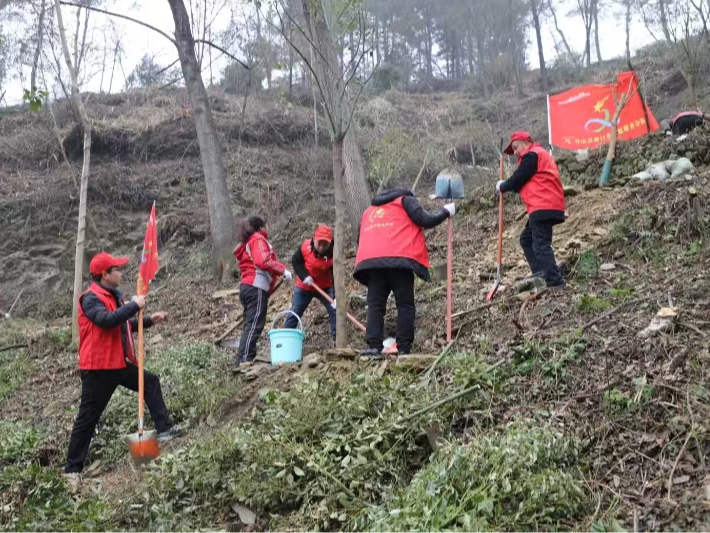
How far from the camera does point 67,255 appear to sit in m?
16.0

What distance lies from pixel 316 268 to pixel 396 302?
164 centimetres

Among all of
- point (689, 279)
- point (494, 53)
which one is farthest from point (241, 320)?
point (494, 53)

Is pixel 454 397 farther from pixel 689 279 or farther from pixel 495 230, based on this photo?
pixel 495 230

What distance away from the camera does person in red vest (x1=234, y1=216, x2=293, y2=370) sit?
755 cm

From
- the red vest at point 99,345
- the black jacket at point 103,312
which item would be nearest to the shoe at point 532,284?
the black jacket at point 103,312

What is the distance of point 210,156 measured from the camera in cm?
1348

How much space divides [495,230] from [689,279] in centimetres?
433

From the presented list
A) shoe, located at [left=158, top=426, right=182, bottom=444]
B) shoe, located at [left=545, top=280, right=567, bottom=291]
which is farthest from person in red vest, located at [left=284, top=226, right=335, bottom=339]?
shoe, located at [left=545, top=280, right=567, bottom=291]

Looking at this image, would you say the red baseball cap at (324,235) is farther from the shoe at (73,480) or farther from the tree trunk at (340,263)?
the shoe at (73,480)

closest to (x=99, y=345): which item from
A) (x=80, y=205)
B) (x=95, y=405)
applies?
(x=95, y=405)

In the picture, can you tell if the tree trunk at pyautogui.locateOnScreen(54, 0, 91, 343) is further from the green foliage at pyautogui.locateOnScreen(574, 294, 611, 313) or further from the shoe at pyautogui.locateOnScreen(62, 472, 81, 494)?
the green foliage at pyautogui.locateOnScreen(574, 294, 611, 313)

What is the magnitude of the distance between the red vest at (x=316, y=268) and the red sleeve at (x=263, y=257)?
0.33m

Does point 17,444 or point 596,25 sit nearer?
point 17,444

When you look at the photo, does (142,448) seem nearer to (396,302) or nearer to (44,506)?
(44,506)
